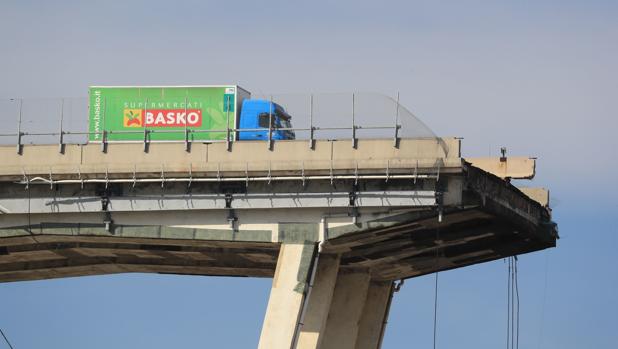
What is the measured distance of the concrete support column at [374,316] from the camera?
102 m

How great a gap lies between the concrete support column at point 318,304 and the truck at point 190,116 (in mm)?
7618

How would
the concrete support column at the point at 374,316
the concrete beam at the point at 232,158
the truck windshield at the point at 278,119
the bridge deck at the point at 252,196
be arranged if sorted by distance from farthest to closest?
the concrete support column at the point at 374,316 < the truck windshield at the point at 278,119 < the bridge deck at the point at 252,196 < the concrete beam at the point at 232,158

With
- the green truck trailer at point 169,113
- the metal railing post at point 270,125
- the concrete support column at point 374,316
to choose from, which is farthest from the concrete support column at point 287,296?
the concrete support column at point 374,316

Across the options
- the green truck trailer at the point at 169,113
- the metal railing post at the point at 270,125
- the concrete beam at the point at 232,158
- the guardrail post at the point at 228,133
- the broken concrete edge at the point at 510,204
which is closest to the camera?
the concrete beam at the point at 232,158

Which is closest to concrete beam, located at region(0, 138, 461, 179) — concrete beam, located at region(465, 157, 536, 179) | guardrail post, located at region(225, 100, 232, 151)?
guardrail post, located at region(225, 100, 232, 151)

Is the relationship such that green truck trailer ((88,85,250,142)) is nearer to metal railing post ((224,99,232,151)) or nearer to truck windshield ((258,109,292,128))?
metal railing post ((224,99,232,151))

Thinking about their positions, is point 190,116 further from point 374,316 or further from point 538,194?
point 538,194

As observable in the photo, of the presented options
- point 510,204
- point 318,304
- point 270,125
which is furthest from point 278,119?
point 510,204

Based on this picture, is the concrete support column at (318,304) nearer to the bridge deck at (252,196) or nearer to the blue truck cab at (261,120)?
the bridge deck at (252,196)

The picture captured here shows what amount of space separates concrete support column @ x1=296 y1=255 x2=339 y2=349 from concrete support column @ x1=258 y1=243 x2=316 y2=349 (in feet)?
6.94

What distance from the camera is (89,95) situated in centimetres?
8719

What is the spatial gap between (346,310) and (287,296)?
15790 mm

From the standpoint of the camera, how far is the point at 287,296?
8188cm

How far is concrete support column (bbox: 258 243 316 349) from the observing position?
81.2 metres
